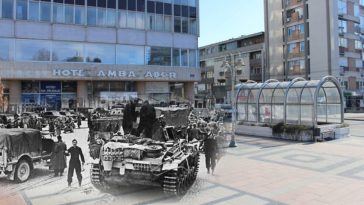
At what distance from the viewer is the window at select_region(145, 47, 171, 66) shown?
4569cm

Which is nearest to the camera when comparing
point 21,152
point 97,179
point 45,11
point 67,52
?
point 97,179

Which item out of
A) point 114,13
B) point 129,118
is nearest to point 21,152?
point 129,118

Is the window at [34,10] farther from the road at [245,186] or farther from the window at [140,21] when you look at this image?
the road at [245,186]

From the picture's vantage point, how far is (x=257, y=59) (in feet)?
232

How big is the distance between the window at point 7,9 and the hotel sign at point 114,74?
7218mm

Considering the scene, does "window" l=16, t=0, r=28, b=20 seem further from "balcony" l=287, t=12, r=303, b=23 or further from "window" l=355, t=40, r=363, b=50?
"window" l=355, t=40, r=363, b=50

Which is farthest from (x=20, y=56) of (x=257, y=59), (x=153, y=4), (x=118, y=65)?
(x=257, y=59)

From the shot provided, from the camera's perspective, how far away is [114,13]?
43781 millimetres

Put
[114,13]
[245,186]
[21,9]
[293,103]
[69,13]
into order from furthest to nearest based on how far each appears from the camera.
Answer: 1. [114,13]
2. [69,13]
3. [21,9]
4. [293,103]
5. [245,186]

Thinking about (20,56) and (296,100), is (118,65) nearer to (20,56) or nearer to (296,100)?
(20,56)

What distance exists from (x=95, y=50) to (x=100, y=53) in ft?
2.17

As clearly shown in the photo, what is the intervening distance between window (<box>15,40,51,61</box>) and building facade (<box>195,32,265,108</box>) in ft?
103

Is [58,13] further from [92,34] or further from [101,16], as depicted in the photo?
[101,16]

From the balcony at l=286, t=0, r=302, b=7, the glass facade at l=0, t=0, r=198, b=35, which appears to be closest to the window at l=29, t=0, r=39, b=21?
the glass facade at l=0, t=0, r=198, b=35
